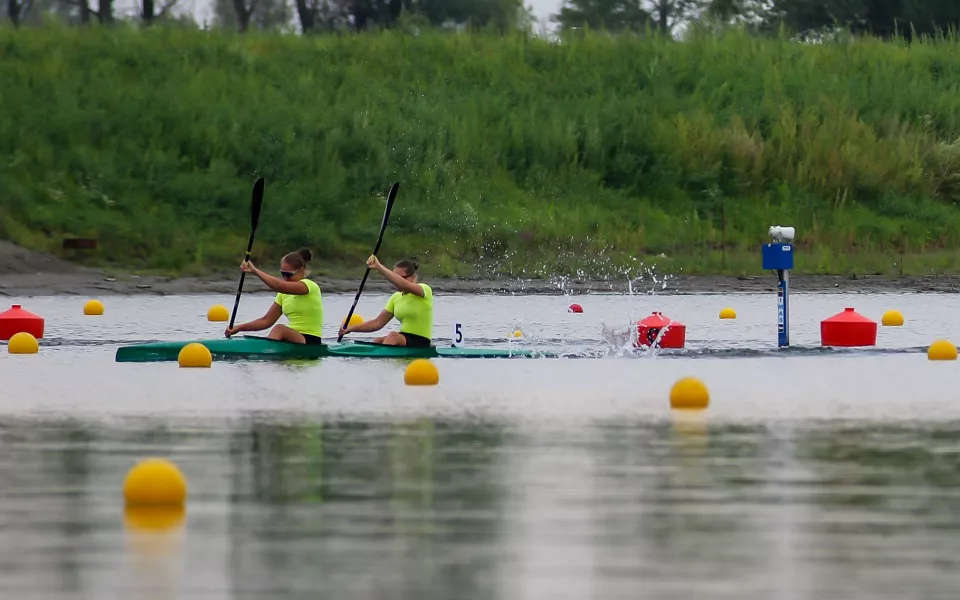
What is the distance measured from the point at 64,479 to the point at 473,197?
30.0 meters

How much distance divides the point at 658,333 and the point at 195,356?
5.00 metres

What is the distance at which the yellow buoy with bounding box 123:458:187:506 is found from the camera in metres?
8.42

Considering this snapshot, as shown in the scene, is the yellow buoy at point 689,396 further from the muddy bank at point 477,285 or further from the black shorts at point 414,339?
the muddy bank at point 477,285

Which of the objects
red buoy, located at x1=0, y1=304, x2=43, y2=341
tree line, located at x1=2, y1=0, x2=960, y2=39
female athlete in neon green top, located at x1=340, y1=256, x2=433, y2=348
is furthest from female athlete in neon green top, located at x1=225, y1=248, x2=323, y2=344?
tree line, located at x1=2, y1=0, x2=960, y2=39

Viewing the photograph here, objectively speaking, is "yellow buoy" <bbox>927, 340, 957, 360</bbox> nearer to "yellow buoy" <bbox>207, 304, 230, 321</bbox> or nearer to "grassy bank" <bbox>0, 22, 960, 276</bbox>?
"yellow buoy" <bbox>207, 304, 230, 321</bbox>

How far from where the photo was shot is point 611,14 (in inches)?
2773

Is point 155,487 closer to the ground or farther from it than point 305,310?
closer to the ground

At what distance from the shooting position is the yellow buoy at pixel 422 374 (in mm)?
15891

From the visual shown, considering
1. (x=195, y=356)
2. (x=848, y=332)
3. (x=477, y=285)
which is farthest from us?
(x=477, y=285)

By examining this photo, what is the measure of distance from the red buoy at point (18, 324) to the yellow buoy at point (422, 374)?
7.27 metres

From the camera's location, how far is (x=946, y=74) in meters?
48.6

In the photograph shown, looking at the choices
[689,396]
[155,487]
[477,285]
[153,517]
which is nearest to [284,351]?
[689,396]

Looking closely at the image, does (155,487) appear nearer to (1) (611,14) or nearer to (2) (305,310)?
(2) (305,310)

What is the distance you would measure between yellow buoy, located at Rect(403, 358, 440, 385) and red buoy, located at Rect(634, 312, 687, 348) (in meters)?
4.38
